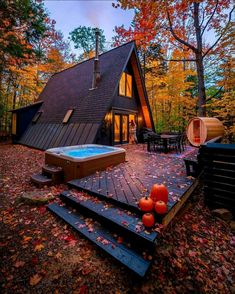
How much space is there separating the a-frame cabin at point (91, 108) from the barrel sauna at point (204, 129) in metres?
3.92

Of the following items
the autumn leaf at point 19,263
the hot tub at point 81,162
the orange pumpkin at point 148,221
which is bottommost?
the autumn leaf at point 19,263

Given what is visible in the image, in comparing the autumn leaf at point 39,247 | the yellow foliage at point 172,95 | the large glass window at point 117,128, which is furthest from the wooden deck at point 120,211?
the yellow foliage at point 172,95

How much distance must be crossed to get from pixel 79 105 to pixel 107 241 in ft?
26.9

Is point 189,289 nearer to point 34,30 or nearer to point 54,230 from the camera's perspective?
point 54,230

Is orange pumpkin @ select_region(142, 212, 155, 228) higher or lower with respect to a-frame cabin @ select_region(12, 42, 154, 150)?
lower

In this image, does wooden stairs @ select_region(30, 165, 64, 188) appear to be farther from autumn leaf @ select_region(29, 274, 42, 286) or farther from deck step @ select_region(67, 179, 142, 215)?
autumn leaf @ select_region(29, 274, 42, 286)

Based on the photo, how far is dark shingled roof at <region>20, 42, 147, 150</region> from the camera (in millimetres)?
7711

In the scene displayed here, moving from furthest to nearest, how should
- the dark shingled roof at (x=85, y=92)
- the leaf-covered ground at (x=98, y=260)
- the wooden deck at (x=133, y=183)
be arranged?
the dark shingled roof at (x=85, y=92), the wooden deck at (x=133, y=183), the leaf-covered ground at (x=98, y=260)

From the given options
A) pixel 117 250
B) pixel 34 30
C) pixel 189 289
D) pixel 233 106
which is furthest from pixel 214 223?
pixel 34 30

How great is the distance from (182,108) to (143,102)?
17.4 ft

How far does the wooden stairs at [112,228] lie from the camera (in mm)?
1923

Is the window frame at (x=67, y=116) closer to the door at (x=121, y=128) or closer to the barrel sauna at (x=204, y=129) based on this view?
the door at (x=121, y=128)

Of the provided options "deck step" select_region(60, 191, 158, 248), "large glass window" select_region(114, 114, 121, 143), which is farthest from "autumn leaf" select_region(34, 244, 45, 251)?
"large glass window" select_region(114, 114, 121, 143)

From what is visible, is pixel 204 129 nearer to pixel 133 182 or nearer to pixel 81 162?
pixel 133 182
